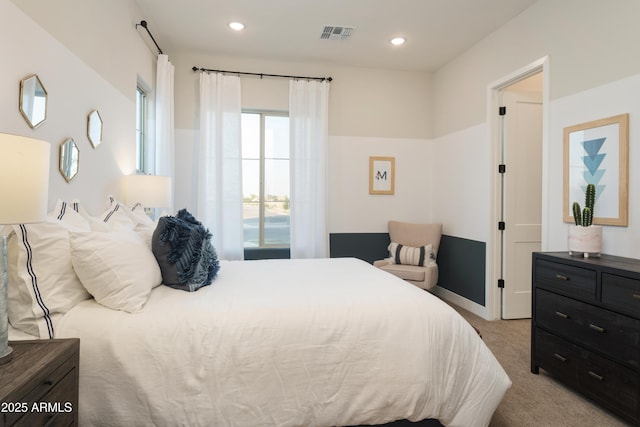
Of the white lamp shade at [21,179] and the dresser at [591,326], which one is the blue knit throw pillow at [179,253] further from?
the dresser at [591,326]

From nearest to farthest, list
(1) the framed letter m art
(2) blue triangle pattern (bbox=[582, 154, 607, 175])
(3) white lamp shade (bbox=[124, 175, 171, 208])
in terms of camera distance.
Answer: (2) blue triangle pattern (bbox=[582, 154, 607, 175]), (3) white lamp shade (bbox=[124, 175, 171, 208]), (1) the framed letter m art

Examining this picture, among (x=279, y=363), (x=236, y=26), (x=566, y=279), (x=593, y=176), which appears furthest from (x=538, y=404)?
(x=236, y=26)

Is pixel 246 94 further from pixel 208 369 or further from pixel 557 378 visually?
pixel 557 378

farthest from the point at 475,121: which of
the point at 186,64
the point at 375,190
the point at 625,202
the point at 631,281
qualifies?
the point at 186,64

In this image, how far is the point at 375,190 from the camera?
464cm

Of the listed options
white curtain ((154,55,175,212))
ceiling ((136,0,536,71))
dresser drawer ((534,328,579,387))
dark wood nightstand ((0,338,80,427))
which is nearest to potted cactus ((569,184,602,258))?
dresser drawer ((534,328,579,387))

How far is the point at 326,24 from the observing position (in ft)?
11.4

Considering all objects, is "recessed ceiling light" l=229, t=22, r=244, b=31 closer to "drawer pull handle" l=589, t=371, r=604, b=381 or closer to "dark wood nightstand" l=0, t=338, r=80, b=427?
"dark wood nightstand" l=0, t=338, r=80, b=427

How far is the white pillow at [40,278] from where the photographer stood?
Result: 1428mm

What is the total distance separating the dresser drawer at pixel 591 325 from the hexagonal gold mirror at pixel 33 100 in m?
3.20

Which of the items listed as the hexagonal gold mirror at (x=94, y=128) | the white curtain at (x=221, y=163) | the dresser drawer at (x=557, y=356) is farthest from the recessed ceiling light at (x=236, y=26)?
the dresser drawer at (x=557, y=356)

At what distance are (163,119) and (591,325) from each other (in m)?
3.97

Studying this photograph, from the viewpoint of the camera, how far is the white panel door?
362 centimetres

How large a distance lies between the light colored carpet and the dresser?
0.08 m
